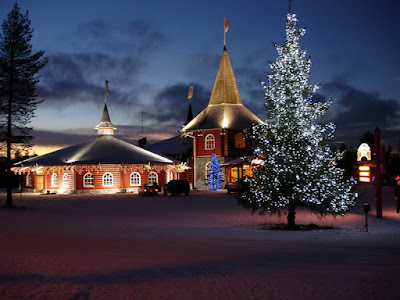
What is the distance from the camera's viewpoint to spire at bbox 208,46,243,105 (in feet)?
186

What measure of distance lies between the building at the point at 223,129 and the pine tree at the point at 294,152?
1329 inches

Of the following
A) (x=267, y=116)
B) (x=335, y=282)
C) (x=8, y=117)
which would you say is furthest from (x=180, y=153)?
(x=335, y=282)

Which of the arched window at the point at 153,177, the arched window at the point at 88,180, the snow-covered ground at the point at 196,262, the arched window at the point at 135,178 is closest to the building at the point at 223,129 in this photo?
the arched window at the point at 153,177

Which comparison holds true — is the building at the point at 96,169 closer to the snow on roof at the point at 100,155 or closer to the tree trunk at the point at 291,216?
the snow on roof at the point at 100,155

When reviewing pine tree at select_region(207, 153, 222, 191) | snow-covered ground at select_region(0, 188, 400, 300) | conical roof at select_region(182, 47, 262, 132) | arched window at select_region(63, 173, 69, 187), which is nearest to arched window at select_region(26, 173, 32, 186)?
arched window at select_region(63, 173, 69, 187)

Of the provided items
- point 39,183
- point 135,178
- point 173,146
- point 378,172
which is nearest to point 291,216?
point 378,172

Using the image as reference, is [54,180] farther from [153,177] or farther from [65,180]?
[153,177]

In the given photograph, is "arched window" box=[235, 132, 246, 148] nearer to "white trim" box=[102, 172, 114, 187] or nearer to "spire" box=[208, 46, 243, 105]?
"spire" box=[208, 46, 243, 105]

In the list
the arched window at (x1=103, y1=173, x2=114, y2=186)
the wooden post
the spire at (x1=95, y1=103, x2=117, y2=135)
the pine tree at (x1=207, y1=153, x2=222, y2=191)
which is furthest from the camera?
the spire at (x1=95, y1=103, x2=117, y2=135)

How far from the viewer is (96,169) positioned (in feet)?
160

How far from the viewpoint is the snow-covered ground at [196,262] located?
767 centimetres

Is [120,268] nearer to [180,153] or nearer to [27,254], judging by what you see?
[27,254]

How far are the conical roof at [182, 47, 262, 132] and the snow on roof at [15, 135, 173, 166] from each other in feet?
23.9

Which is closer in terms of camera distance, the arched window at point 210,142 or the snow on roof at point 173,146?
the arched window at point 210,142
